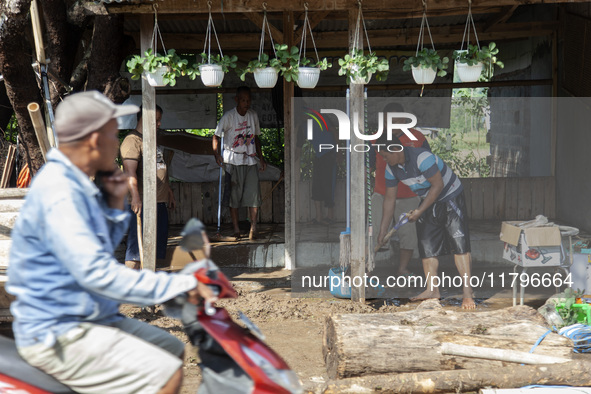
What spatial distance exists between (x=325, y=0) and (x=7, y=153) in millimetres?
5100

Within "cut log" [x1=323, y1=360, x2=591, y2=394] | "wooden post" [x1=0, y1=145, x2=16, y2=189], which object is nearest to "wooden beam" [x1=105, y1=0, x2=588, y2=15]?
"wooden post" [x1=0, y1=145, x2=16, y2=189]

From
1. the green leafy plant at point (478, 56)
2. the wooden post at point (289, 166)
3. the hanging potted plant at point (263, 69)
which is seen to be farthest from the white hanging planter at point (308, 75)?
the wooden post at point (289, 166)

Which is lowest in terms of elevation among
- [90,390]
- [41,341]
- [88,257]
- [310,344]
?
[310,344]

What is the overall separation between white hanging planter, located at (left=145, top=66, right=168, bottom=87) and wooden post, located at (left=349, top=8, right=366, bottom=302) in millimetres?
1896

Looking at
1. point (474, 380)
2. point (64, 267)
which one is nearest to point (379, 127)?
point (474, 380)

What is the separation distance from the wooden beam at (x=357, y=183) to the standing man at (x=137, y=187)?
82.0 inches

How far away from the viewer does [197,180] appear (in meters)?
11.1

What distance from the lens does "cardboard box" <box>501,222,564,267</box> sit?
656 centimetres

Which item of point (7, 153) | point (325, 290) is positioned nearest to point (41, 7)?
point (7, 153)

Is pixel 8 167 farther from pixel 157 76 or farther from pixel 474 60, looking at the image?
pixel 474 60

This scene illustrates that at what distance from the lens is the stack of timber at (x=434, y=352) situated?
473cm

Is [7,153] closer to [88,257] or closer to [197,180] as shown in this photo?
[197,180]

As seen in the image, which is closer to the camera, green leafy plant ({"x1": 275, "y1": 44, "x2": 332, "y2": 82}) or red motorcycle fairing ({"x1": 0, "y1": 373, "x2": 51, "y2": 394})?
red motorcycle fairing ({"x1": 0, "y1": 373, "x2": 51, "y2": 394})

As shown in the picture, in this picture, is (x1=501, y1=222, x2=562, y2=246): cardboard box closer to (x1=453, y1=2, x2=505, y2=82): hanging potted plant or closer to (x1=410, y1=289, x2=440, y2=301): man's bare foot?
(x1=410, y1=289, x2=440, y2=301): man's bare foot
